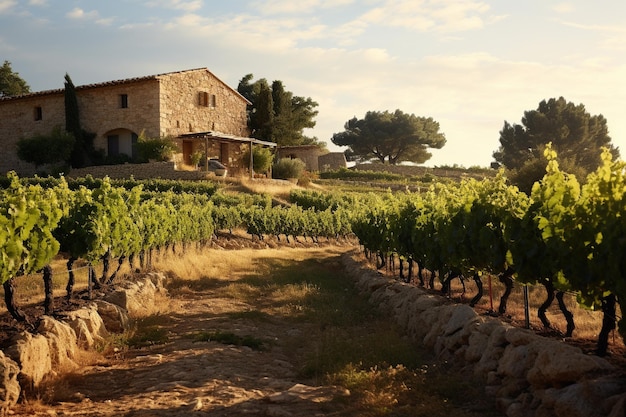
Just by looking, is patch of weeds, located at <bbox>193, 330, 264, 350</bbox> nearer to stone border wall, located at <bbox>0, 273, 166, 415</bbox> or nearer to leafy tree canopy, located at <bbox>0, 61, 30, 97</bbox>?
stone border wall, located at <bbox>0, 273, 166, 415</bbox>

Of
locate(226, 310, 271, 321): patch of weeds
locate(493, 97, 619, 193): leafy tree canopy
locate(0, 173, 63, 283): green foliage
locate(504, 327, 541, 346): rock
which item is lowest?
locate(226, 310, 271, 321): patch of weeds

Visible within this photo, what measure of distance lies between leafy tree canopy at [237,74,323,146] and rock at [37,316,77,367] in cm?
3726

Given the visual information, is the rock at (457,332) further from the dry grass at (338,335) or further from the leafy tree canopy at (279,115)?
the leafy tree canopy at (279,115)

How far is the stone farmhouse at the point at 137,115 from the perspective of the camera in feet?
111

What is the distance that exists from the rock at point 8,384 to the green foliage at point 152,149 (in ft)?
91.5

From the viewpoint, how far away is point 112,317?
8336 millimetres

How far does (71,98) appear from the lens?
34750mm


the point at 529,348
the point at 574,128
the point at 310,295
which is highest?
the point at 574,128

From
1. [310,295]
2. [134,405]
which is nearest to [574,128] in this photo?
[310,295]

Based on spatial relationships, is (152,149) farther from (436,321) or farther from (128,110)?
(436,321)

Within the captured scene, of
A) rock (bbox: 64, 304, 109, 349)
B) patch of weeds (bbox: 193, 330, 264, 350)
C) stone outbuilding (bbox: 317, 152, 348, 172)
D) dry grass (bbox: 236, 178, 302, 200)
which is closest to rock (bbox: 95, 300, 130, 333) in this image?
rock (bbox: 64, 304, 109, 349)

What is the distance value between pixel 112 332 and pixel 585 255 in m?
5.96

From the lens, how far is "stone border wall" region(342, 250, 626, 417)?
4.36 metres

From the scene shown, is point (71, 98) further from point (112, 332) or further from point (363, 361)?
point (363, 361)
